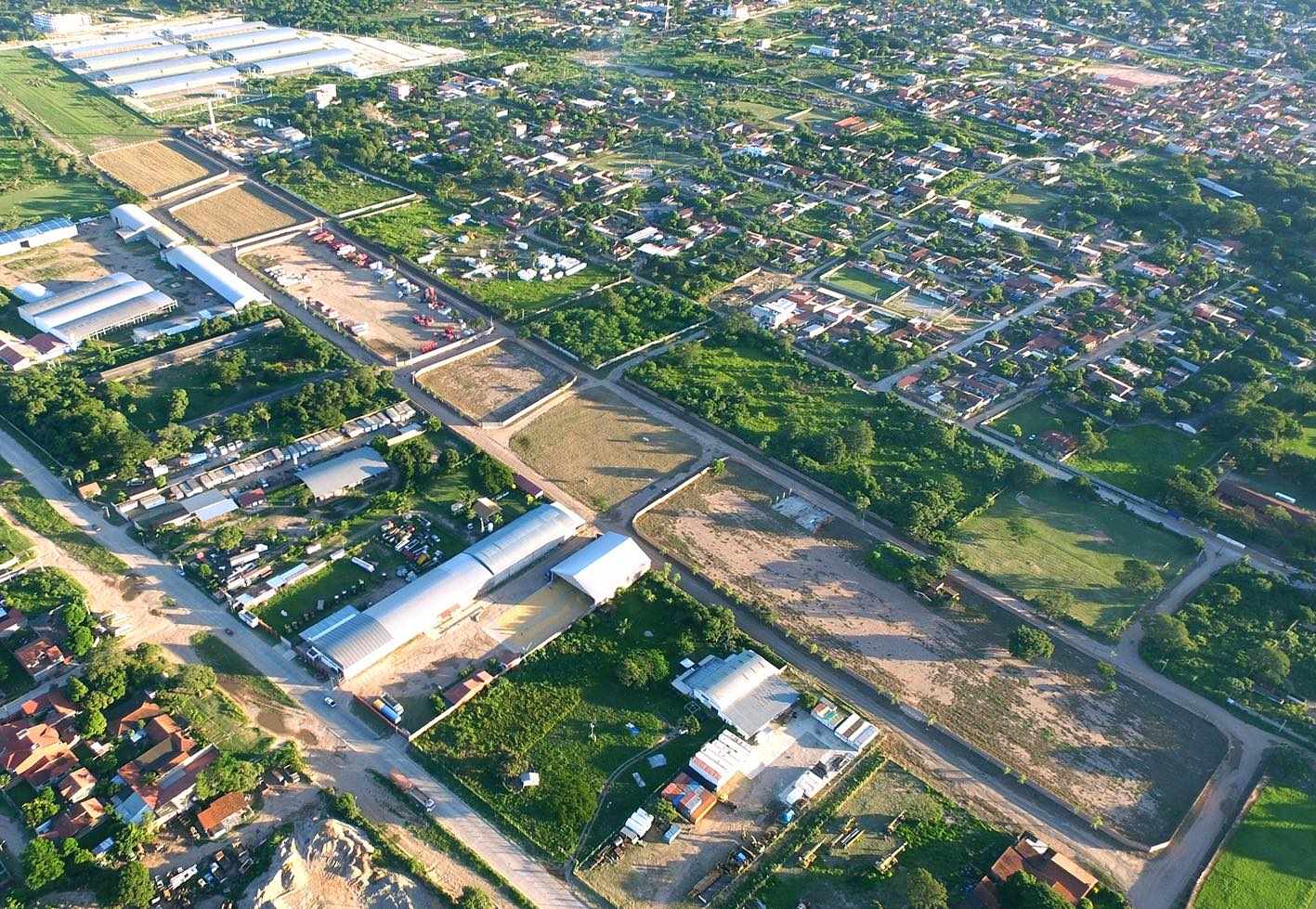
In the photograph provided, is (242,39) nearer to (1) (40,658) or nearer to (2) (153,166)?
(2) (153,166)

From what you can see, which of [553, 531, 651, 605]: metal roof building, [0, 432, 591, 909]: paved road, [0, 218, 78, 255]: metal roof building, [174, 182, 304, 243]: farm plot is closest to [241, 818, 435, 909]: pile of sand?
[0, 432, 591, 909]: paved road

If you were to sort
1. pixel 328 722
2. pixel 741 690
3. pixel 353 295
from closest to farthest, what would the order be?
pixel 328 722
pixel 741 690
pixel 353 295

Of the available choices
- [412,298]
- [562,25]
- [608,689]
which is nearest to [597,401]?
[412,298]

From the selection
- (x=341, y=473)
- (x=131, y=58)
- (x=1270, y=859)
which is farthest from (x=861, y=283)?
(x=131, y=58)

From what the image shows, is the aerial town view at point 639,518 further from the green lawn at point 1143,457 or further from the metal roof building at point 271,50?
the metal roof building at point 271,50

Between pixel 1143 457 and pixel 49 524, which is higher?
pixel 49 524

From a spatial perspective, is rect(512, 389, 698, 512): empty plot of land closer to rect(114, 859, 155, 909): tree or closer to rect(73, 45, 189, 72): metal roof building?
rect(114, 859, 155, 909): tree
